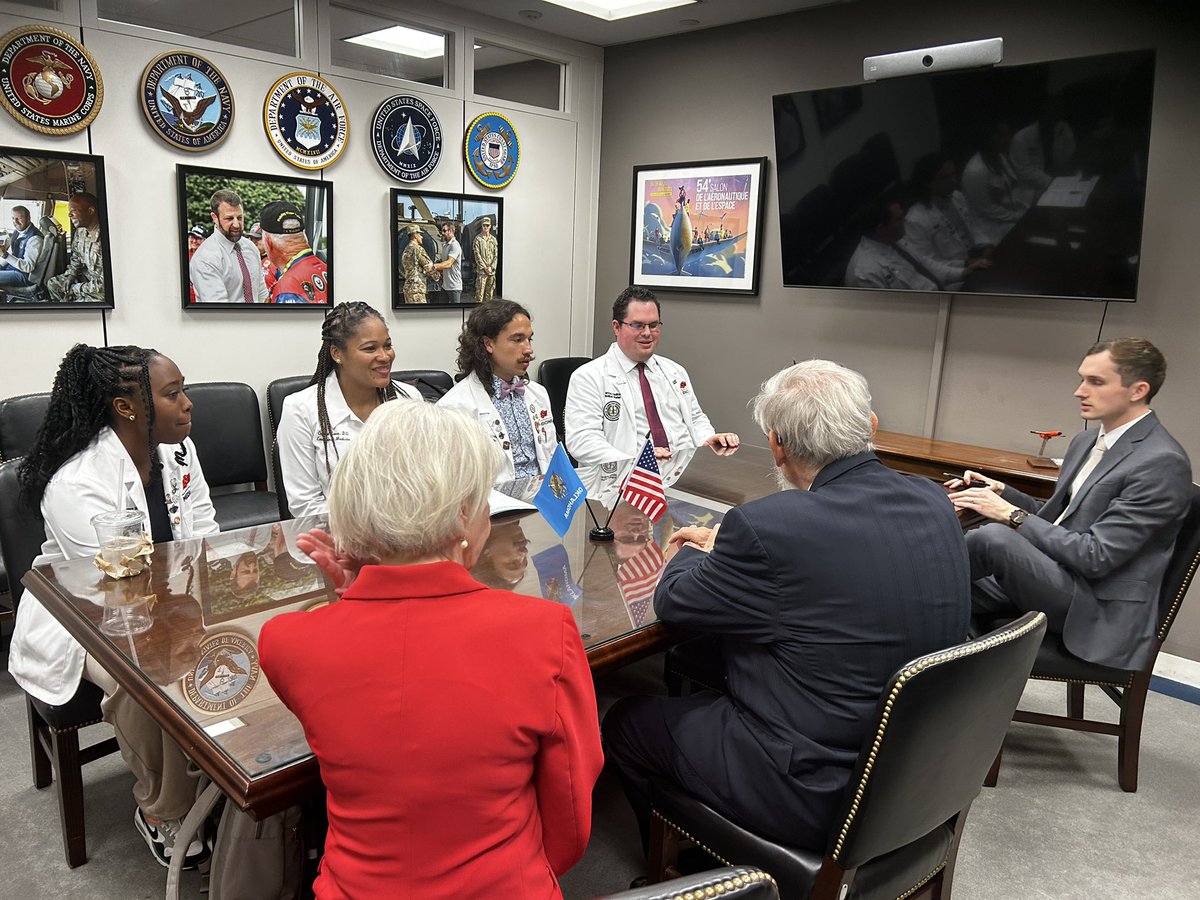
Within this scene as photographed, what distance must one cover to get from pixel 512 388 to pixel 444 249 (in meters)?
1.73

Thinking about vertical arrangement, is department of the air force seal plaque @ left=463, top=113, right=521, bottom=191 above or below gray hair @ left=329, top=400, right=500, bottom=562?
above

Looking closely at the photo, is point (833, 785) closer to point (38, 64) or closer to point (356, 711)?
point (356, 711)

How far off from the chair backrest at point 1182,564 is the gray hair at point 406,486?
7.56ft

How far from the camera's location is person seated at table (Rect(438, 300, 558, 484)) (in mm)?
3236

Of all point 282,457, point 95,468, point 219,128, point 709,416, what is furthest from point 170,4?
point 709,416

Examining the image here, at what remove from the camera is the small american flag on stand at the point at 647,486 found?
244 centimetres

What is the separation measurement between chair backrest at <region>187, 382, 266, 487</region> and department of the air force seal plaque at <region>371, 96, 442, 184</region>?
4.66ft

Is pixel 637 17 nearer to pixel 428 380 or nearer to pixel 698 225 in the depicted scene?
pixel 698 225

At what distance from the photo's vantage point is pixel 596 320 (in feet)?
18.7

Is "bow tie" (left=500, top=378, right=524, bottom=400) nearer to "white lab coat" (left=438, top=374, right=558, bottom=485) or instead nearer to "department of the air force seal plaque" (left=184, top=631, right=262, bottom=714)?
"white lab coat" (left=438, top=374, right=558, bottom=485)

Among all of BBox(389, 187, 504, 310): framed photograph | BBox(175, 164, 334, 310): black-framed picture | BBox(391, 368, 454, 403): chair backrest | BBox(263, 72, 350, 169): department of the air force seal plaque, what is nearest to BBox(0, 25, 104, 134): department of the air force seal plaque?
BBox(175, 164, 334, 310): black-framed picture

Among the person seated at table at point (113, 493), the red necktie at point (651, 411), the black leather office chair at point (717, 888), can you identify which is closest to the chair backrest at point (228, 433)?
the person seated at table at point (113, 493)

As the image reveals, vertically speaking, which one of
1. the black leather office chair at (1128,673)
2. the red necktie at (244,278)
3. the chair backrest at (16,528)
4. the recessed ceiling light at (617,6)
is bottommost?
the black leather office chair at (1128,673)

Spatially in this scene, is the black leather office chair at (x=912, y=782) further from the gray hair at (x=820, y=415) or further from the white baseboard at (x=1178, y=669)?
the white baseboard at (x=1178, y=669)
